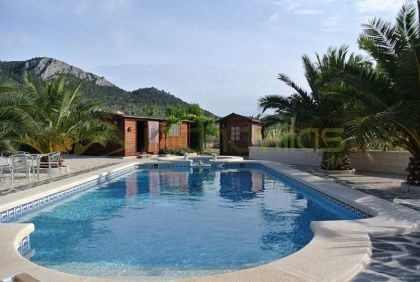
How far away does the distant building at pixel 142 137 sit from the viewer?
25141 millimetres

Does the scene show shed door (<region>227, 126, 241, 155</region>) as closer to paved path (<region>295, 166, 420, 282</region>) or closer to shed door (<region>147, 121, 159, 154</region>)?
shed door (<region>147, 121, 159, 154</region>)

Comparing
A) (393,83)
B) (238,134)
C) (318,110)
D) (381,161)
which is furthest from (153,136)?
(393,83)

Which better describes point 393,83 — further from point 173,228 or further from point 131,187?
point 131,187

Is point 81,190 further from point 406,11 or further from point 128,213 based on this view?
point 406,11

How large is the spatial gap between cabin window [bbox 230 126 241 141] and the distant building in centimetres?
376

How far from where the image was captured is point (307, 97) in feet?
53.3

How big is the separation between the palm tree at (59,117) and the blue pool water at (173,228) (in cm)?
342

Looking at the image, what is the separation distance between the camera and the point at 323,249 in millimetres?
5391

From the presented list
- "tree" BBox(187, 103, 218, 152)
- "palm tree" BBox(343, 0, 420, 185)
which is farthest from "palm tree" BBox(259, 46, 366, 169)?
"tree" BBox(187, 103, 218, 152)

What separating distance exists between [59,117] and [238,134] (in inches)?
583

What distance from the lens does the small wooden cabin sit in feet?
91.4

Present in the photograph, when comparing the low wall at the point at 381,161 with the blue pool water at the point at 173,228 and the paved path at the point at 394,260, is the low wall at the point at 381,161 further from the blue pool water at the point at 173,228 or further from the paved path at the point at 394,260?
the paved path at the point at 394,260

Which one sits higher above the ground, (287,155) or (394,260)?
(287,155)

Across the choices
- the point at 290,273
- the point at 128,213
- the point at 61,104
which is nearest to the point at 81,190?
the point at 128,213
